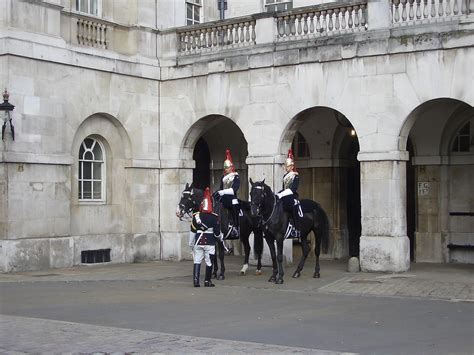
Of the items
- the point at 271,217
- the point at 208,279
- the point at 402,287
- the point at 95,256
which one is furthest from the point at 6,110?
the point at 402,287

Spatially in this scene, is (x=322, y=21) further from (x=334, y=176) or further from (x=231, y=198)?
(x=231, y=198)

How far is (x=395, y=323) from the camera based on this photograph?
1123 centimetres

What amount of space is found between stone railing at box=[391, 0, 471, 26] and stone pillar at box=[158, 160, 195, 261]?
7.43 metres

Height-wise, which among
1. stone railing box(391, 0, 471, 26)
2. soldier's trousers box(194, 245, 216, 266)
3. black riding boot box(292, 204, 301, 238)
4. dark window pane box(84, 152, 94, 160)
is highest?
stone railing box(391, 0, 471, 26)

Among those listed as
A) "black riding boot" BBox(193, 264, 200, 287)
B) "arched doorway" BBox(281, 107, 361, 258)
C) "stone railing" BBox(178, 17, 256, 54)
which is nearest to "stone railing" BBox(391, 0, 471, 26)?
"stone railing" BBox(178, 17, 256, 54)

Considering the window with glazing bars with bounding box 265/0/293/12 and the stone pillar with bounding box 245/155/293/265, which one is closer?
the stone pillar with bounding box 245/155/293/265

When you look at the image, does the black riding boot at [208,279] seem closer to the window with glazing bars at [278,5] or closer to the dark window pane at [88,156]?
the dark window pane at [88,156]

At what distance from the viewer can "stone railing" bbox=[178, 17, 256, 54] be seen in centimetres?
2106

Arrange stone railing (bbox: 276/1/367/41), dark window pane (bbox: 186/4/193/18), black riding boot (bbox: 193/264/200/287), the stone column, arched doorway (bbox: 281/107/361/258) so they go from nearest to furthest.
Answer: black riding boot (bbox: 193/264/200/287), the stone column, stone railing (bbox: 276/1/367/41), arched doorway (bbox: 281/107/361/258), dark window pane (bbox: 186/4/193/18)

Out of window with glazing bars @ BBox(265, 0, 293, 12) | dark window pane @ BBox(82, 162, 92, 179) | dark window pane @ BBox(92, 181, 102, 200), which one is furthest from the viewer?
window with glazing bars @ BBox(265, 0, 293, 12)

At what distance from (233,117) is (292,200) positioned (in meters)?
5.01

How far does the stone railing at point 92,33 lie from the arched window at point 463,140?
395 inches

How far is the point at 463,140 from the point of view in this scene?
2114 cm

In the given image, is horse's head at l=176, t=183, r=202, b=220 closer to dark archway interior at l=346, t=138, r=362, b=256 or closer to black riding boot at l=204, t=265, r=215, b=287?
black riding boot at l=204, t=265, r=215, b=287
